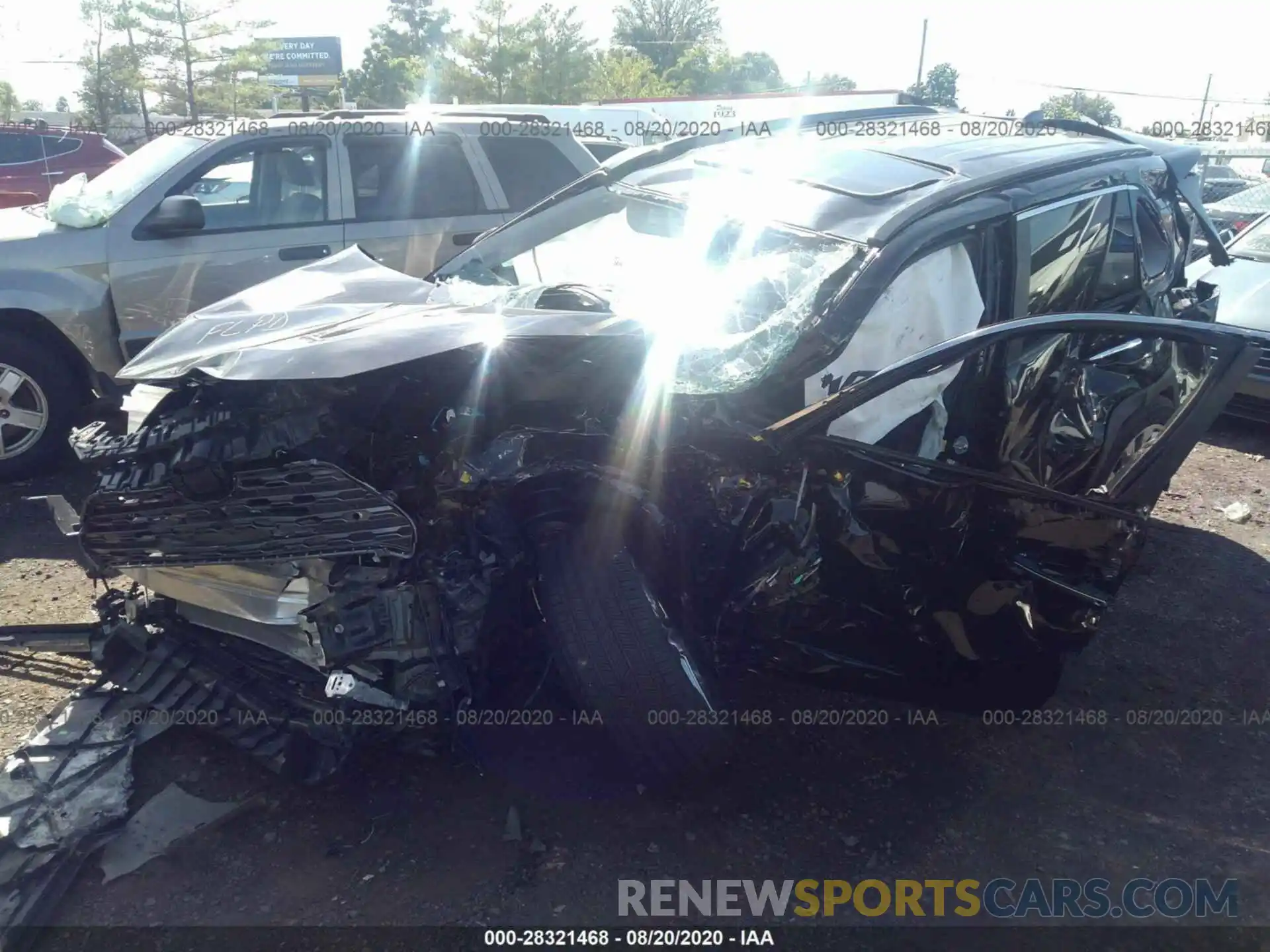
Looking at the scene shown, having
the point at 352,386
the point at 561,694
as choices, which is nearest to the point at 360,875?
the point at 561,694

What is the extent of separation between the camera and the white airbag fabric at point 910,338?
8.68 feet

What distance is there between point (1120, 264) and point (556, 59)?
29281 millimetres

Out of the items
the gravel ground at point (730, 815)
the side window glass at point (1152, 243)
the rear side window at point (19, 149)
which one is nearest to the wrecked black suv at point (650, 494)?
the gravel ground at point (730, 815)

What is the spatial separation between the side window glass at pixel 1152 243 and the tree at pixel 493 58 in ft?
94.9

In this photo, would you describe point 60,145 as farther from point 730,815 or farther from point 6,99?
point 6,99

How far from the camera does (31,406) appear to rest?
4.93 m

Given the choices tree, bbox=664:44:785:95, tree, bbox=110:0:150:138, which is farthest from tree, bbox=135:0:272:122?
tree, bbox=664:44:785:95

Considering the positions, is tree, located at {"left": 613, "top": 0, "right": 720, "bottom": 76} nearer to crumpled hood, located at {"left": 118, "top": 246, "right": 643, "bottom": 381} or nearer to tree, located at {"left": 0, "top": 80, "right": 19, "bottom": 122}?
tree, located at {"left": 0, "top": 80, "right": 19, "bottom": 122}

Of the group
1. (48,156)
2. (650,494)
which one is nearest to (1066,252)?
(650,494)

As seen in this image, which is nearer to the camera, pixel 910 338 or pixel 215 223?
pixel 910 338

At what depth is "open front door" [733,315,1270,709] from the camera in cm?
253

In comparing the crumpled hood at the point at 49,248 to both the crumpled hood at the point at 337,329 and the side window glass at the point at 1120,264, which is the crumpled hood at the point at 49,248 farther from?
the side window glass at the point at 1120,264

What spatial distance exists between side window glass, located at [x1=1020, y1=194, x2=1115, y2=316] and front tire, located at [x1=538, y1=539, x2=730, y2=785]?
1.74 m

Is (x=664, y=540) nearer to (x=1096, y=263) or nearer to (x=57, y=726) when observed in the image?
(x=57, y=726)
